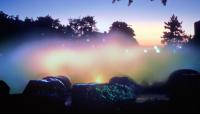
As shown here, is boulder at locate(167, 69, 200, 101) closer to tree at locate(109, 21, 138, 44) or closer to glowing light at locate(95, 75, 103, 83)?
glowing light at locate(95, 75, 103, 83)

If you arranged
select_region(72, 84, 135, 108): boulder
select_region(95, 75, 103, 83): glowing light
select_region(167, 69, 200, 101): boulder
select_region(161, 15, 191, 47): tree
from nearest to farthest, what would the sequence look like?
select_region(72, 84, 135, 108): boulder → select_region(167, 69, 200, 101): boulder → select_region(95, 75, 103, 83): glowing light → select_region(161, 15, 191, 47): tree

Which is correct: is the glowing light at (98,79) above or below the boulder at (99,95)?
below

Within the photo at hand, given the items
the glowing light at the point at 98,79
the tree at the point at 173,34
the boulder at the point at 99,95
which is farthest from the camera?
the tree at the point at 173,34

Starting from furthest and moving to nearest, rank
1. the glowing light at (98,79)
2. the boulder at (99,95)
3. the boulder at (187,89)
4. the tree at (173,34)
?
the tree at (173,34) → the glowing light at (98,79) → the boulder at (187,89) → the boulder at (99,95)

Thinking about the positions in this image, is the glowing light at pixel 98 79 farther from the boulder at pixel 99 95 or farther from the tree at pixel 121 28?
the tree at pixel 121 28

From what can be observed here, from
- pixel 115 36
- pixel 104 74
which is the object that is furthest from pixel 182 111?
pixel 115 36

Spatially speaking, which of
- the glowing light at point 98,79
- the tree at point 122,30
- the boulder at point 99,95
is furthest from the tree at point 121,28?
the boulder at point 99,95

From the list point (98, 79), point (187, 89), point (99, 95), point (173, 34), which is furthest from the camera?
point (173, 34)

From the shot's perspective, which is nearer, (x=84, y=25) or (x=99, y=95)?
(x=99, y=95)

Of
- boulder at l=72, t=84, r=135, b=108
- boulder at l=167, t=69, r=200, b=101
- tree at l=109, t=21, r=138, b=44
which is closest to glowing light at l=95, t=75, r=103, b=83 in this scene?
boulder at l=167, t=69, r=200, b=101

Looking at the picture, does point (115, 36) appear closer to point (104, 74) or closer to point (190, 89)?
point (104, 74)

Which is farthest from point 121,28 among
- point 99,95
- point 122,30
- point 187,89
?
point 99,95

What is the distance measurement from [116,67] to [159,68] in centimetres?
851

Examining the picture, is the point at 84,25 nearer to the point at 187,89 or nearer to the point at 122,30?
the point at 122,30
